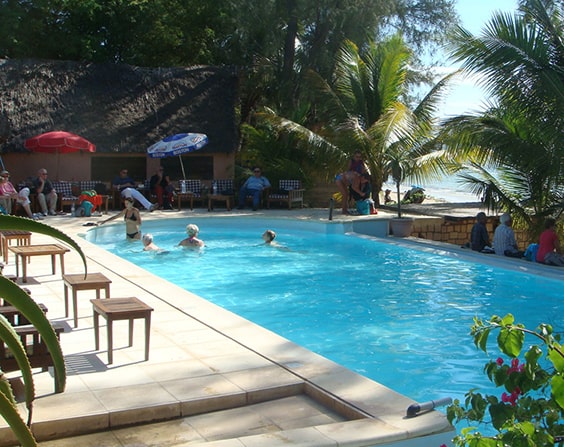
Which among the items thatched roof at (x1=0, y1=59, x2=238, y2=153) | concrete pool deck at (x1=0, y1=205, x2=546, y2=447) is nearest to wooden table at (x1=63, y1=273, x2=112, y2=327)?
concrete pool deck at (x1=0, y1=205, x2=546, y2=447)

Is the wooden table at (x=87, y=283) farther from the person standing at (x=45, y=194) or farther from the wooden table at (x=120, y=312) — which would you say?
the person standing at (x=45, y=194)

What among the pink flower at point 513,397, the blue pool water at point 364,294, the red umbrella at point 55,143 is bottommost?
the blue pool water at point 364,294

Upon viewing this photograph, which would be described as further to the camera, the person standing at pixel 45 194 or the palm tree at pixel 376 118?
the palm tree at pixel 376 118

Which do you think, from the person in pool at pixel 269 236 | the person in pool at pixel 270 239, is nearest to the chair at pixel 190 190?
the person in pool at pixel 270 239

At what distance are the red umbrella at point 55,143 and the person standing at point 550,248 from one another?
468 inches

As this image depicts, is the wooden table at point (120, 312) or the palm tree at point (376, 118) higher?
the palm tree at point (376, 118)

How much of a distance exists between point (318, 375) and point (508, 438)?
3.39m

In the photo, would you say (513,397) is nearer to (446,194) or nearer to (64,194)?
(64,194)

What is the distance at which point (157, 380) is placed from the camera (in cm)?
563

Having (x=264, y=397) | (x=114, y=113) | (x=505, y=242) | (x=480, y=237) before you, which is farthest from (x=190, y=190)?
(x=264, y=397)

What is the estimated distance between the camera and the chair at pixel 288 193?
20.4m

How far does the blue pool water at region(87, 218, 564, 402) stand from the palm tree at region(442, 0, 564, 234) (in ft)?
6.43

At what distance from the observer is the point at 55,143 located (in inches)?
742

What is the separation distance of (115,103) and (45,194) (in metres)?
4.85
